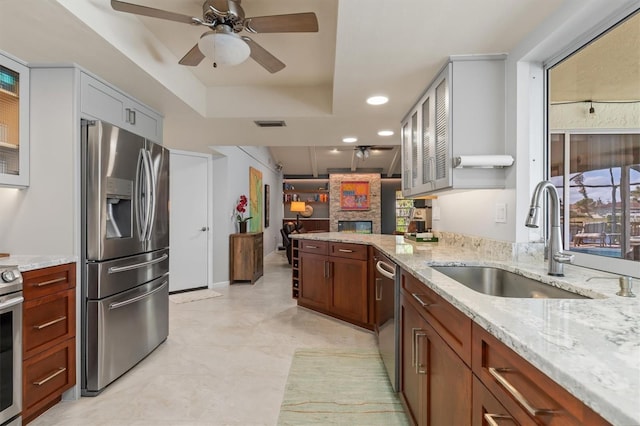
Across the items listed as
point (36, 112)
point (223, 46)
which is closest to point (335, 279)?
point (223, 46)

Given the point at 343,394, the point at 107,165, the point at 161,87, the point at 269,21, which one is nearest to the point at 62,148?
the point at 107,165

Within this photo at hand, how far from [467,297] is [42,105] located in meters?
2.65

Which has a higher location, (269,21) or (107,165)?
(269,21)

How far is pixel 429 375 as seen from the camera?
55.4 inches

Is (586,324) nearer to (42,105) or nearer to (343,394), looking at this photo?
(343,394)

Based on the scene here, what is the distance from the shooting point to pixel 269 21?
1.84 m

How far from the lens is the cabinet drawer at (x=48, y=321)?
1796mm

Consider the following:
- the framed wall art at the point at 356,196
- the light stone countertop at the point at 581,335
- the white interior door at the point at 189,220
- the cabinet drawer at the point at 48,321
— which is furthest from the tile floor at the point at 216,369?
the framed wall art at the point at 356,196

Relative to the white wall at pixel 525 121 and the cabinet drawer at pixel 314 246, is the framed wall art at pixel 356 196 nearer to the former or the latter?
the cabinet drawer at pixel 314 246

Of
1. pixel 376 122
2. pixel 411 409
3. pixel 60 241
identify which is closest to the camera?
pixel 411 409

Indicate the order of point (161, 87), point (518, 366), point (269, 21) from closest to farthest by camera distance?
point (518, 366)
point (269, 21)
point (161, 87)

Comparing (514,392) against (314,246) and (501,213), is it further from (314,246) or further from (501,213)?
(314,246)

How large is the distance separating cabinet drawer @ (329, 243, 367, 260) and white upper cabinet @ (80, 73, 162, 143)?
6.55ft

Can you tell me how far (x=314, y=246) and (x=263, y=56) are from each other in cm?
222
